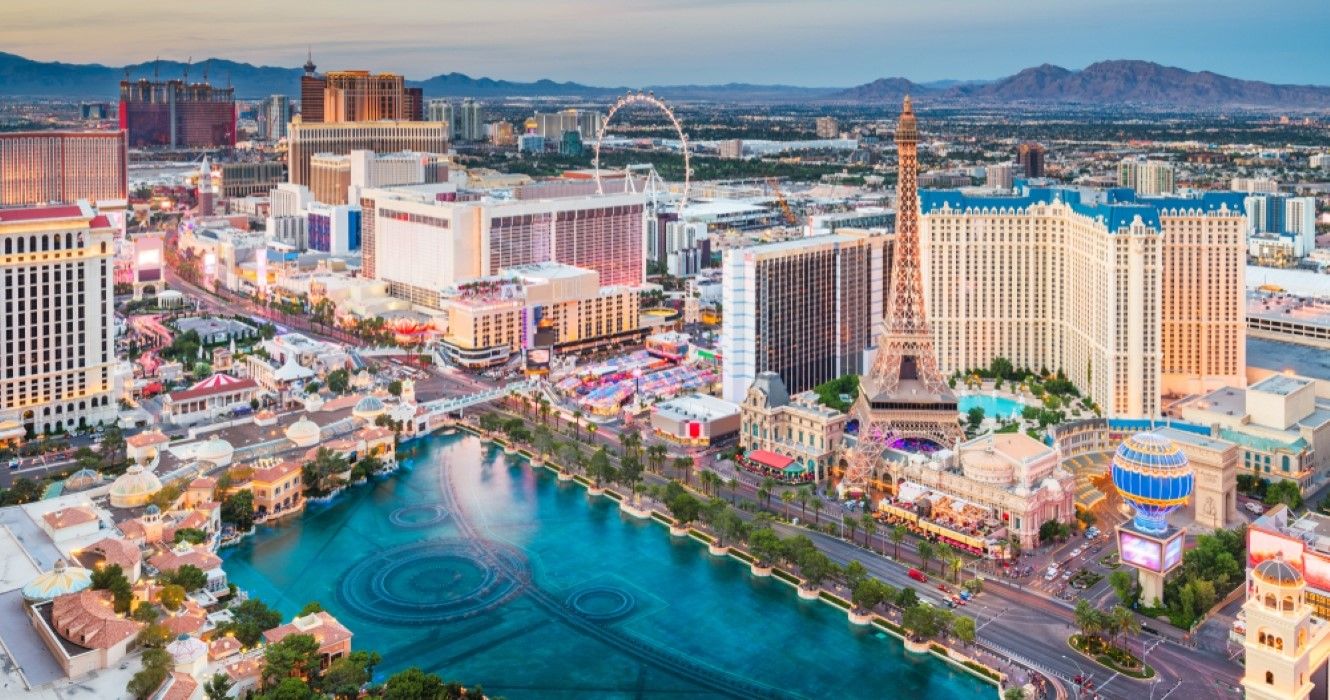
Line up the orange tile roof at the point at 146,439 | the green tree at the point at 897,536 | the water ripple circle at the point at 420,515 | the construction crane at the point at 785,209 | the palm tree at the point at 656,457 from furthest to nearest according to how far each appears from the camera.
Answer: the construction crane at the point at 785,209 → the palm tree at the point at 656,457 → the orange tile roof at the point at 146,439 → the water ripple circle at the point at 420,515 → the green tree at the point at 897,536

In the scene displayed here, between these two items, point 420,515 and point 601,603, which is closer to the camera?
point 601,603

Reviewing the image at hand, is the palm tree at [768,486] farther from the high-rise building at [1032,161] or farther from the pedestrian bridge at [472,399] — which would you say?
the high-rise building at [1032,161]

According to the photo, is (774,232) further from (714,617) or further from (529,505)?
(714,617)

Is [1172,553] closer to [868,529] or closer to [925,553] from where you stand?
[925,553]

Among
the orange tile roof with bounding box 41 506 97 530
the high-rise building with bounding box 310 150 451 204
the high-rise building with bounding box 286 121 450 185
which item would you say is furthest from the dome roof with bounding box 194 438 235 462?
the high-rise building with bounding box 286 121 450 185

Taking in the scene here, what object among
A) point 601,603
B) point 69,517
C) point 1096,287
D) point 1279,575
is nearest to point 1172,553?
point 1279,575

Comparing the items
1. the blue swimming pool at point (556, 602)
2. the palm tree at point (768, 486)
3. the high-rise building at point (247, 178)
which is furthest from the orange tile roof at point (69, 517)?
the high-rise building at point (247, 178)
